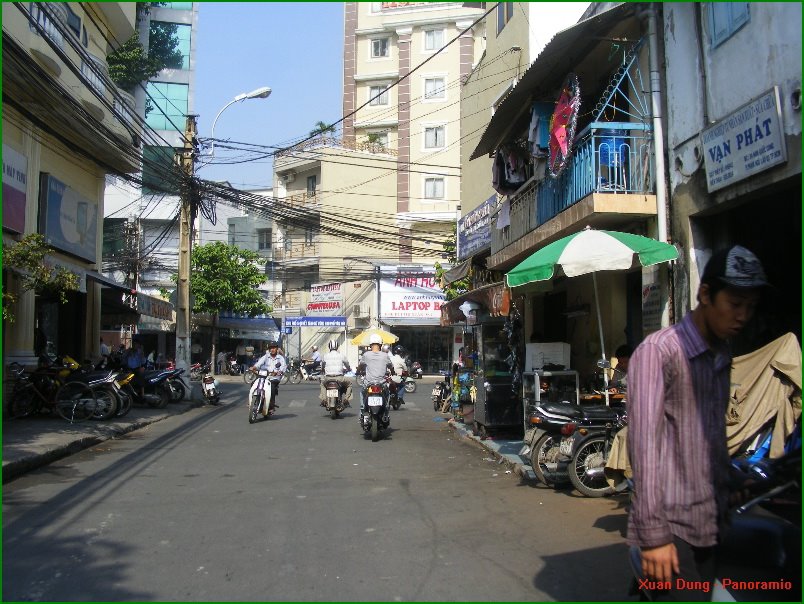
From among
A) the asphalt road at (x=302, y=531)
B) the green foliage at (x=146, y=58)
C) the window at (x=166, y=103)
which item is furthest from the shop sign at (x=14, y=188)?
the window at (x=166, y=103)

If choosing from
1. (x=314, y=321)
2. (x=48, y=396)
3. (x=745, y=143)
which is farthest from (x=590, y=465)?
(x=314, y=321)

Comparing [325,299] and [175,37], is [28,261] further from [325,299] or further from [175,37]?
[175,37]

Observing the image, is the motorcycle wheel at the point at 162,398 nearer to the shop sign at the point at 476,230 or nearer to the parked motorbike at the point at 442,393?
the parked motorbike at the point at 442,393

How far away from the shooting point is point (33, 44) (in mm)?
13109

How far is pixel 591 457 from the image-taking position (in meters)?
7.46

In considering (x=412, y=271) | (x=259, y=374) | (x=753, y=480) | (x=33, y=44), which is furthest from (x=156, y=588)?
(x=412, y=271)

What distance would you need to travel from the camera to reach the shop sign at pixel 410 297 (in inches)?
1407

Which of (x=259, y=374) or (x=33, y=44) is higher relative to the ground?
(x=33, y=44)

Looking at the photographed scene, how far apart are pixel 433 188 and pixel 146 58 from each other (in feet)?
55.4

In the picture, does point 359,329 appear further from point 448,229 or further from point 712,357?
point 712,357

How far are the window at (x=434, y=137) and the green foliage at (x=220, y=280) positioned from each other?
1304 centimetres

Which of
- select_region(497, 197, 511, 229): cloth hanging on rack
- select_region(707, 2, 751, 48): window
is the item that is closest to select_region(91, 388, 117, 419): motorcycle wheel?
select_region(497, 197, 511, 229): cloth hanging on rack

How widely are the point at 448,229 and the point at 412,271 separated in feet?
15.9

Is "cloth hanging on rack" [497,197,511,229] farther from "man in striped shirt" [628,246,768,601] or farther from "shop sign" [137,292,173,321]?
"shop sign" [137,292,173,321]
